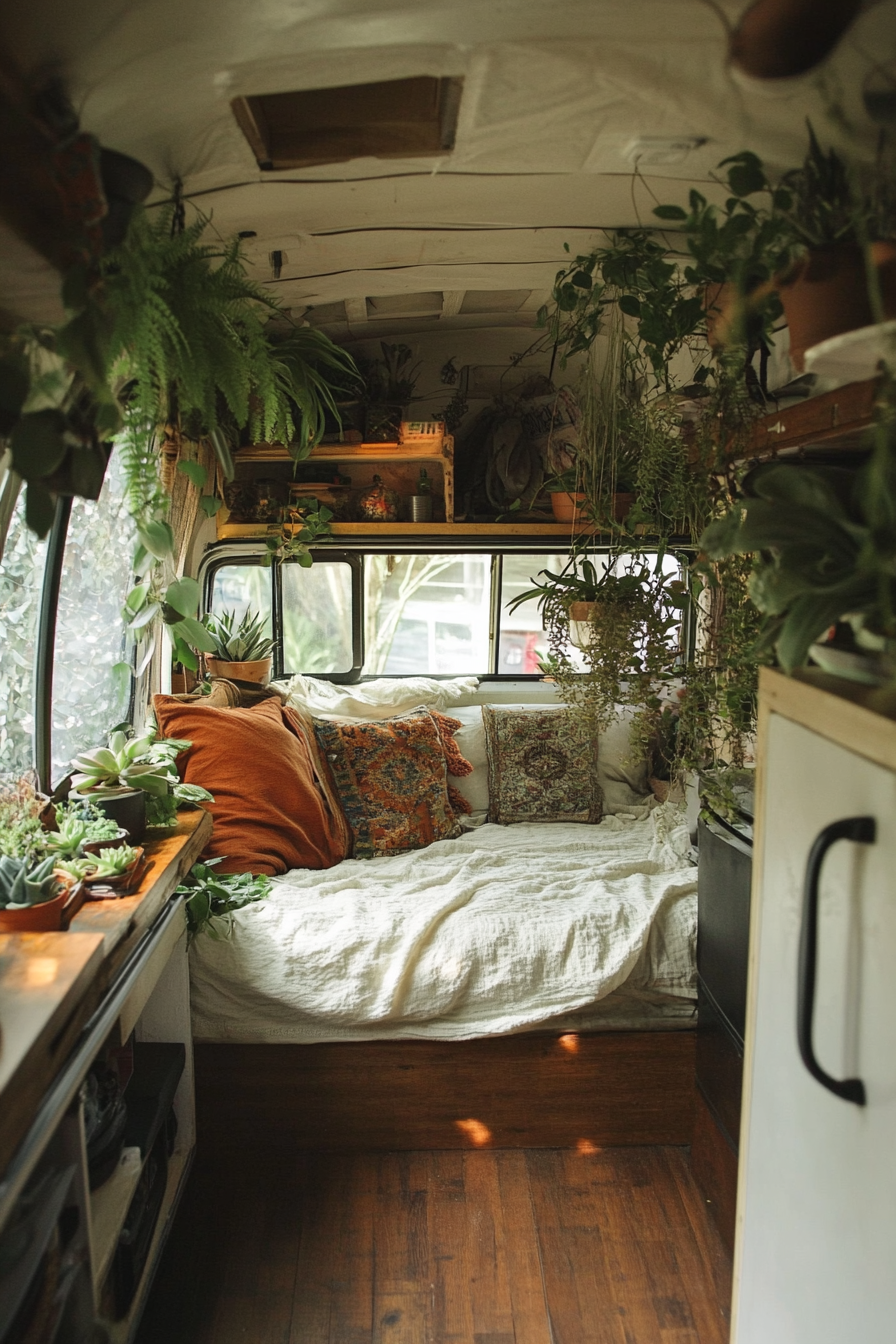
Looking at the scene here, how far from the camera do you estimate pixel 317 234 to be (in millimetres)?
1821

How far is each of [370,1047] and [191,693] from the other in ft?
4.11

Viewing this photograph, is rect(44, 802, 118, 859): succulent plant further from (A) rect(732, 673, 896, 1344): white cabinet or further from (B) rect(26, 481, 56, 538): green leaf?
(A) rect(732, 673, 896, 1344): white cabinet

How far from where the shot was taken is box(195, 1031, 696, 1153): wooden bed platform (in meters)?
2.18

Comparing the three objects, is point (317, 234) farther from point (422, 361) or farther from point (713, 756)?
point (422, 361)

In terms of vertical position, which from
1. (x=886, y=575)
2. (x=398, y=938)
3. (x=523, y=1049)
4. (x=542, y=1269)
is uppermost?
(x=886, y=575)

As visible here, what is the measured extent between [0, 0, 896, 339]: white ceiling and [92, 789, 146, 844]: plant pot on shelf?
118 centimetres

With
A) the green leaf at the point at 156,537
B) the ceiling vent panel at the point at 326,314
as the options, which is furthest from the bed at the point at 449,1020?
the ceiling vent panel at the point at 326,314

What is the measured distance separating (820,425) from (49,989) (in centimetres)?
136

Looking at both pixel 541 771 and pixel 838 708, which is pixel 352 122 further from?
pixel 541 771

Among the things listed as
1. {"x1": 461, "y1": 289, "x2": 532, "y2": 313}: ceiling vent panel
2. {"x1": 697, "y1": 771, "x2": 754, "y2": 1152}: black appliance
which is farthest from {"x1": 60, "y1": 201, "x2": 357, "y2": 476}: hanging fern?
{"x1": 461, "y1": 289, "x2": 532, "y2": 313}: ceiling vent panel

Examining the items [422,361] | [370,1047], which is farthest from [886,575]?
[422,361]

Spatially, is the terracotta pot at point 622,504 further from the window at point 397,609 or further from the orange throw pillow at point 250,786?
the orange throw pillow at point 250,786

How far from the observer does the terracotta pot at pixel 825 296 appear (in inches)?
45.6

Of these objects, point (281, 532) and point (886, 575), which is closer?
point (886, 575)
